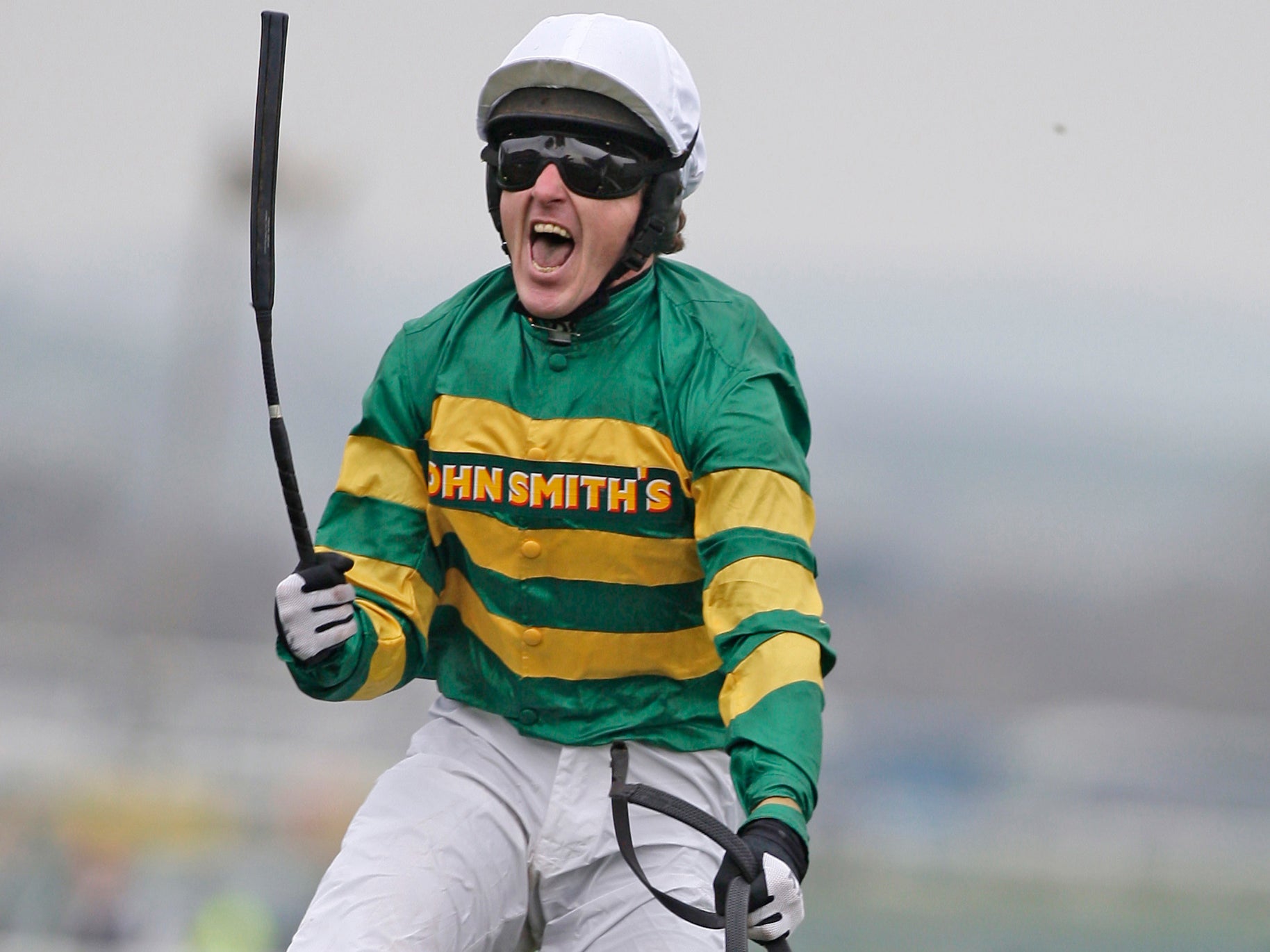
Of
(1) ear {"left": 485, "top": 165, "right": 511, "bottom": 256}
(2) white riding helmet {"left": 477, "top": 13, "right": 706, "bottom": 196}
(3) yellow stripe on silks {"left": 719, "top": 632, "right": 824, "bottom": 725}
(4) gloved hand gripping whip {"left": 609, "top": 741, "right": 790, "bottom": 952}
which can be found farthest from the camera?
(1) ear {"left": 485, "top": 165, "right": 511, "bottom": 256}

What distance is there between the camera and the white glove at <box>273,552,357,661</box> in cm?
182

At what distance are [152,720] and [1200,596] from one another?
2972mm

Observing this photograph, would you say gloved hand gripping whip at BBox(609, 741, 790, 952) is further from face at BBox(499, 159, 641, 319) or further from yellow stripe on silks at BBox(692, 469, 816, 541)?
face at BBox(499, 159, 641, 319)

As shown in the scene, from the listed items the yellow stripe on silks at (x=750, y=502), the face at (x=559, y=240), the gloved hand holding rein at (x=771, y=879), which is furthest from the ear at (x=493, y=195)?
the gloved hand holding rein at (x=771, y=879)

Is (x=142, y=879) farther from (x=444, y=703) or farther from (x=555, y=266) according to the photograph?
(x=555, y=266)

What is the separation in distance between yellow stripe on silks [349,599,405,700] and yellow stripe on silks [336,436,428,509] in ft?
0.50

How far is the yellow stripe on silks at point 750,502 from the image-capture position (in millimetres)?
1842

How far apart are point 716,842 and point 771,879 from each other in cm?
12

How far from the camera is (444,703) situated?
6.95ft

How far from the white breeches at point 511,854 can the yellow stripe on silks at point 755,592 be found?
0.28 m

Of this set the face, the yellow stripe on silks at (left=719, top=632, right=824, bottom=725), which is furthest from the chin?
the yellow stripe on silks at (left=719, top=632, right=824, bottom=725)

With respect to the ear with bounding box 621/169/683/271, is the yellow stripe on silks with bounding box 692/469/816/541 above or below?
below

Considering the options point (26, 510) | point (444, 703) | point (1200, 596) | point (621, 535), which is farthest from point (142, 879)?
point (1200, 596)

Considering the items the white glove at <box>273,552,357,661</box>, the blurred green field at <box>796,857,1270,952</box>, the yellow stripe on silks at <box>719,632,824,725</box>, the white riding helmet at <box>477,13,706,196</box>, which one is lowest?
the blurred green field at <box>796,857,1270,952</box>
